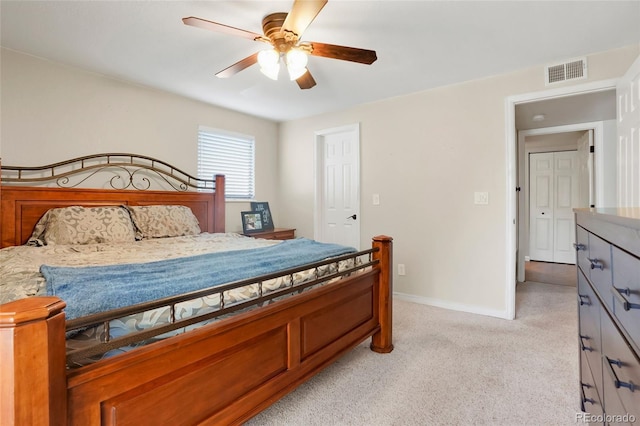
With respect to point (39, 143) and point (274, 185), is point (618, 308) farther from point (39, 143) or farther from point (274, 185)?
point (274, 185)

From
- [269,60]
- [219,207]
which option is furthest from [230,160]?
[269,60]

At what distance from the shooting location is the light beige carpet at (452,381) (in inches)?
64.2

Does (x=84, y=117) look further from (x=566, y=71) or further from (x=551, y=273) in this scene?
(x=551, y=273)

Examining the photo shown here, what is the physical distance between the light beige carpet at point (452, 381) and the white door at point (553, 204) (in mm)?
3375

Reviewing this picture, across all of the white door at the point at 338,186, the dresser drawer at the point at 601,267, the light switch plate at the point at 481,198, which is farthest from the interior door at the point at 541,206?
the dresser drawer at the point at 601,267

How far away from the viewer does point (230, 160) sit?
4.22m

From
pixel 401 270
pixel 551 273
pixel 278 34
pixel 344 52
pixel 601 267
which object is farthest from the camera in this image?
pixel 551 273

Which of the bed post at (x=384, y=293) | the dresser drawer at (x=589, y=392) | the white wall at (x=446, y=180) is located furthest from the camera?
the white wall at (x=446, y=180)

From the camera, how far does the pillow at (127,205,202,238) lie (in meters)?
2.81

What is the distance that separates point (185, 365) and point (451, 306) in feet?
9.73

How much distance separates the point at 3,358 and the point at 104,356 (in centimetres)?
35

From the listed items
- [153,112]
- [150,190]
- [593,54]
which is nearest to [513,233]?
[593,54]

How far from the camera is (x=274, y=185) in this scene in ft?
15.8

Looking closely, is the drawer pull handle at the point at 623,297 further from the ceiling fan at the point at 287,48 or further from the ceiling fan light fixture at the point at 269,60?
the ceiling fan light fixture at the point at 269,60
